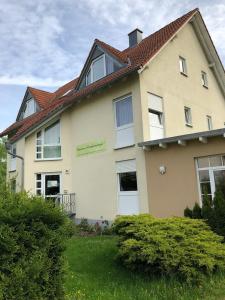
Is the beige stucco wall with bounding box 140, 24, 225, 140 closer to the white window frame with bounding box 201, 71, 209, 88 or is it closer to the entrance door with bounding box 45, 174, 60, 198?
the white window frame with bounding box 201, 71, 209, 88

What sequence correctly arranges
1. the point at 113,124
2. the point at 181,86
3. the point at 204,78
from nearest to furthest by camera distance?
1. the point at 113,124
2. the point at 181,86
3. the point at 204,78

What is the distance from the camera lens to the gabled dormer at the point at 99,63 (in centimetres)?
1590

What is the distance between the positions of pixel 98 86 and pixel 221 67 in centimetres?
919

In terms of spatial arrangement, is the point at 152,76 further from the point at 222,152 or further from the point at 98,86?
the point at 222,152

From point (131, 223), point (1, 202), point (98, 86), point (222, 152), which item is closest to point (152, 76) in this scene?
point (98, 86)

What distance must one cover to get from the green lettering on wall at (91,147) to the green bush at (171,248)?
804cm

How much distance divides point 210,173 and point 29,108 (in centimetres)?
1604

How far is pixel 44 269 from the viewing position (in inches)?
172

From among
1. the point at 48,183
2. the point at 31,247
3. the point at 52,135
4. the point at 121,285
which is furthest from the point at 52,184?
the point at 31,247

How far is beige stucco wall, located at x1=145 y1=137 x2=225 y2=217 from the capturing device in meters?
11.4

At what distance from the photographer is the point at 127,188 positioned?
14.3 m

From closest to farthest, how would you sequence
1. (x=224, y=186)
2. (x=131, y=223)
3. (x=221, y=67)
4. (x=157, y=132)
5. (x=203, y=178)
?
(x=131, y=223), (x=224, y=186), (x=203, y=178), (x=157, y=132), (x=221, y=67)

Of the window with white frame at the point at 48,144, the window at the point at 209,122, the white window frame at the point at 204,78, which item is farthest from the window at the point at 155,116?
the window with white frame at the point at 48,144

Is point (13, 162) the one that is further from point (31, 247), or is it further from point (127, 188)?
point (31, 247)
